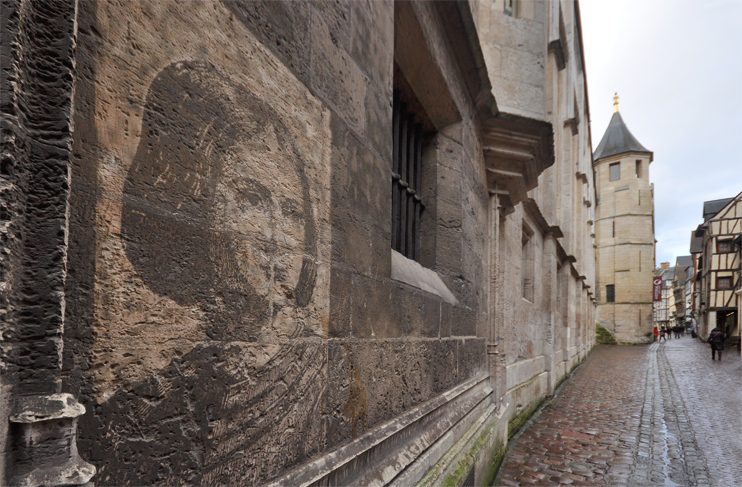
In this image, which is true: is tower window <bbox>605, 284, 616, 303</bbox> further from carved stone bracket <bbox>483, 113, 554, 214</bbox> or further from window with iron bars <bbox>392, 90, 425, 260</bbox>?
window with iron bars <bbox>392, 90, 425, 260</bbox>

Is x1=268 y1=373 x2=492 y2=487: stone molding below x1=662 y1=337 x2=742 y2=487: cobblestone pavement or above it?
above

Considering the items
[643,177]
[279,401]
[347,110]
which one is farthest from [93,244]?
[643,177]

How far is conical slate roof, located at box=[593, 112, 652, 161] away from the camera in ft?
123

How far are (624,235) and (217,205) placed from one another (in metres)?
39.8

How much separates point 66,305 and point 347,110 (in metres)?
1.30

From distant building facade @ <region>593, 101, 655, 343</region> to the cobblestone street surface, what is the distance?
83.9 feet

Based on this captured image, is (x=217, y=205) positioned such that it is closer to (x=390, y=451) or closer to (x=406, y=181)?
(x=390, y=451)

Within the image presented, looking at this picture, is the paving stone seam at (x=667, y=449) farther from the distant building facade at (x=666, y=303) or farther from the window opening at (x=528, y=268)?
the distant building facade at (x=666, y=303)

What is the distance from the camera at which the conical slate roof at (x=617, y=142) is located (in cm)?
3747

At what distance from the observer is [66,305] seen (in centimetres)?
82

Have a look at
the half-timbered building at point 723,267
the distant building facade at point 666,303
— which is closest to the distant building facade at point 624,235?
the half-timbered building at point 723,267

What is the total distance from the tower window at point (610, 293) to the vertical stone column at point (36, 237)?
38.0 m

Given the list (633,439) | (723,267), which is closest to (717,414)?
(633,439)

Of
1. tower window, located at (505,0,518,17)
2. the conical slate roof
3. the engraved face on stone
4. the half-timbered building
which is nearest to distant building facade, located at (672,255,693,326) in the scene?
the conical slate roof
